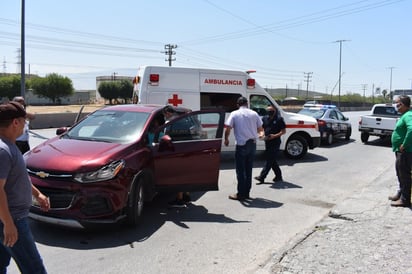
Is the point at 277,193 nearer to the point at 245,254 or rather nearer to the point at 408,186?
the point at 408,186

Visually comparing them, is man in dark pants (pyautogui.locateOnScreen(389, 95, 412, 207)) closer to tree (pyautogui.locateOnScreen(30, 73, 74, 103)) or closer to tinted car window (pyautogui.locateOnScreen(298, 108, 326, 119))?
tinted car window (pyautogui.locateOnScreen(298, 108, 326, 119))

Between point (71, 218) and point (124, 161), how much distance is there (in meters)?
0.97

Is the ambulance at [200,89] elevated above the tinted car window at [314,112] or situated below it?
above

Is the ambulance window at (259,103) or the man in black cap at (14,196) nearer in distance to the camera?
the man in black cap at (14,196)

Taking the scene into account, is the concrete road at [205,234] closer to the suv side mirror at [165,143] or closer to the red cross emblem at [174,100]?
the suv side mirror at [165,143]

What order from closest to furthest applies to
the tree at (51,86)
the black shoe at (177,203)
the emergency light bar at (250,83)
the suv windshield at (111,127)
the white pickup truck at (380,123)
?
the suv windshield at (111,127) → the black shoe at (177,203) → the emergency light bar at (250,83) → the white pickup truck at (380,123) → the tree at (51,86)

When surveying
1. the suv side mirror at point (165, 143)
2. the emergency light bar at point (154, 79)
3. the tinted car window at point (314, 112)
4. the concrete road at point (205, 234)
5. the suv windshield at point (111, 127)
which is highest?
the emergency light bar at point (154, 79)

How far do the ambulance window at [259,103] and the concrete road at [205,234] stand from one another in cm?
307

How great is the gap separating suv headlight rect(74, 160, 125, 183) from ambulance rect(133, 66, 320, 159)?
227 inches

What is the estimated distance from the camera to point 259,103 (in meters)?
12.0

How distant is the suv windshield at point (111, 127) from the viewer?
6.20m

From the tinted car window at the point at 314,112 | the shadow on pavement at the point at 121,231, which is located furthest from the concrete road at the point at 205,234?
the tinted car window at the point at 314,112

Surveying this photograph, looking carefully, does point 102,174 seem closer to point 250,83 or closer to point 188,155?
point 188,155

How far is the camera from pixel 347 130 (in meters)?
18.7
